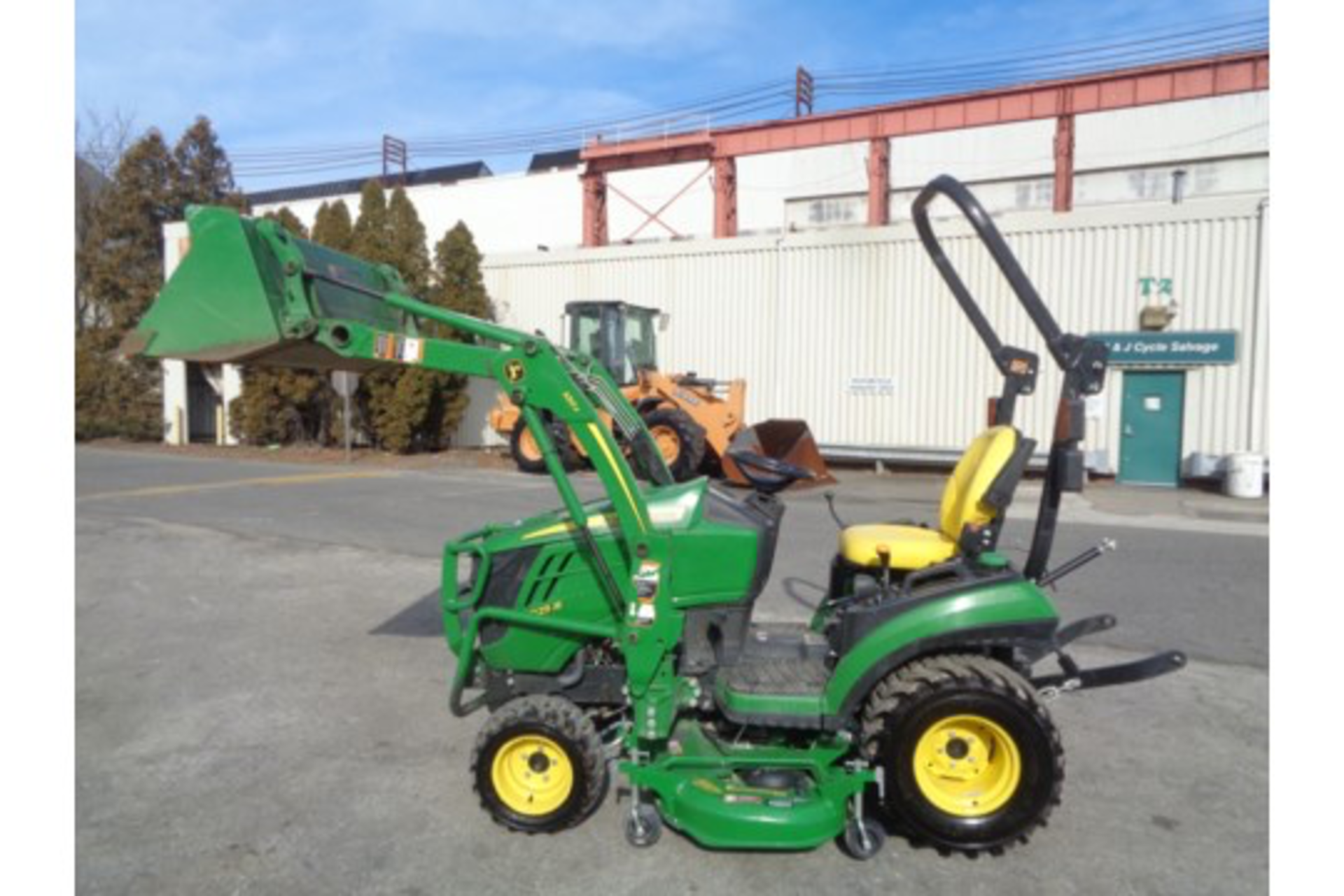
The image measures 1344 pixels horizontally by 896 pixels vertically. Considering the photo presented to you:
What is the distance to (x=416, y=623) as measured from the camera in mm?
5277

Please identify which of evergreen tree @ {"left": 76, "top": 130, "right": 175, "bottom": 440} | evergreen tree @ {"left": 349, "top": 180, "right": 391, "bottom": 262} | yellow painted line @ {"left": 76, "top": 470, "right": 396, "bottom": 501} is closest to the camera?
yellow painted line @ {"left": 76, "top": 470, "right": 396, "bottom": 501}

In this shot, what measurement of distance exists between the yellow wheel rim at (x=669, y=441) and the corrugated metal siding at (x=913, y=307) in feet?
17.1

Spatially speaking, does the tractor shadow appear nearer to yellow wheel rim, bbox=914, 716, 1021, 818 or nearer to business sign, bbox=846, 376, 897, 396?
yellow wheel rim, bbox=914, 716, 1021, 818

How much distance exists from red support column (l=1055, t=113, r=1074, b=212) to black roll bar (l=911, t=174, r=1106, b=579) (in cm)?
1775

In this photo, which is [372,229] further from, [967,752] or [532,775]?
[967,752]

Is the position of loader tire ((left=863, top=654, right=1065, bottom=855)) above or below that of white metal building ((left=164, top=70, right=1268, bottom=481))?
below

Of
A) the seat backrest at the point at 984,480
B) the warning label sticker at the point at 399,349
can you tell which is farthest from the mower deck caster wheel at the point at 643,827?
the warning label sticker at the point at 399,349

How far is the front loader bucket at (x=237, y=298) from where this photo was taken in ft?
9.36

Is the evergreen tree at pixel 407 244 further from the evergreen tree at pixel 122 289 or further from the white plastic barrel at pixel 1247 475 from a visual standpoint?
the white plastic barrel at pixel 1247 475

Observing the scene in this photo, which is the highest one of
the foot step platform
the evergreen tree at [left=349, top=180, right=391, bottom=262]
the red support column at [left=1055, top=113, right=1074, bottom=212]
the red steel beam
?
the red steel beam

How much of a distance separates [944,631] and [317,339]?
8.04ft

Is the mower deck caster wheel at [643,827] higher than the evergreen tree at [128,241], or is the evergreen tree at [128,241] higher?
the evergreen tree at [128,241]

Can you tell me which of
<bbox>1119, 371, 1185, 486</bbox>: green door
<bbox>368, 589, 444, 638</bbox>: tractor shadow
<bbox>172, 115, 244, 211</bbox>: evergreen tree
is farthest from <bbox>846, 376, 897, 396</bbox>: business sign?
<bbox>172, 115, 244, 211</bbox>: evergreen tree

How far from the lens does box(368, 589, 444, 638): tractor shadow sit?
16.6 ft
